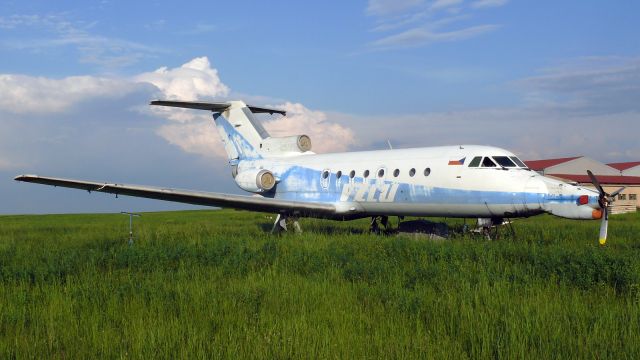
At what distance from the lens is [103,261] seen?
12.4 meters

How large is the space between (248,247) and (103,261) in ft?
10.7

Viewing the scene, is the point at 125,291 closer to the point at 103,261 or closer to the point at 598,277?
the point at 103,261

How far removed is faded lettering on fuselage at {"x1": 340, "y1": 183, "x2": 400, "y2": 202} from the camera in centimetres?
1873

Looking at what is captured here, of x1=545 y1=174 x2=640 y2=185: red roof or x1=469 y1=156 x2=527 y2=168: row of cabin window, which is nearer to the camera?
x1=469 y1=156 x2=527 y2=168: row of cabin window

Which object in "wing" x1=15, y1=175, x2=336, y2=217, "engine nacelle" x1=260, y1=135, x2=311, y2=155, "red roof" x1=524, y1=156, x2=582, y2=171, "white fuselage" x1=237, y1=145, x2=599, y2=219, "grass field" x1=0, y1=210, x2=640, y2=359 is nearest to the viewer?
"grass field" x1=0, y1=210, x2=640, y2=359

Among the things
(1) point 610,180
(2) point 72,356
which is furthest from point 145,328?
(1) point 610,180

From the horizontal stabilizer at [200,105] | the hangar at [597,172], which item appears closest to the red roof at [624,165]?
the hangar at [597,172]

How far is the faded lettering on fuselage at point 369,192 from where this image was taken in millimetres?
18733

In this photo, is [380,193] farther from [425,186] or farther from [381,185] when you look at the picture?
[425,186]

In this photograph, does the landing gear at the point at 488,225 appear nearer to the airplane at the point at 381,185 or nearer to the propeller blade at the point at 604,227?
the airplane at the point at 381,185

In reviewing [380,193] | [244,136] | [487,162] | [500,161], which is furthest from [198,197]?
[500,161]

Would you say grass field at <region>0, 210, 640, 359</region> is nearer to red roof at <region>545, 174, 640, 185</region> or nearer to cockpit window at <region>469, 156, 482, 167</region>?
cockpit window at <region>469, 156, 482, 167</region>

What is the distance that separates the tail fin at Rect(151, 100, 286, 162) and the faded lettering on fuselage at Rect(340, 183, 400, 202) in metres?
5.71

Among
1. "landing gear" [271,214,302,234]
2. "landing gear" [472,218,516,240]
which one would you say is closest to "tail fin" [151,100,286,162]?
"landing gear" [271,214,302,234]
